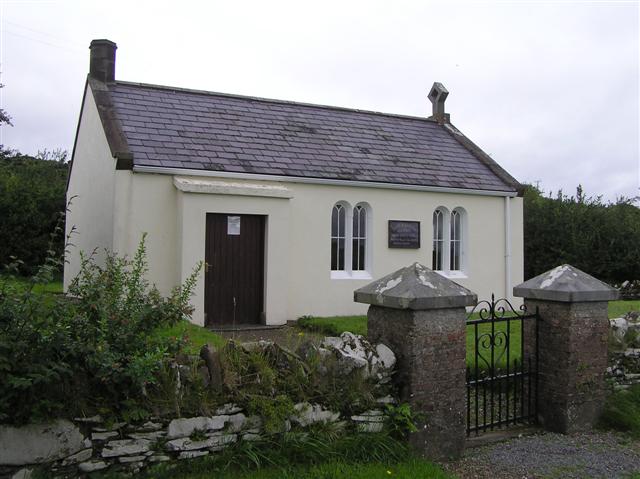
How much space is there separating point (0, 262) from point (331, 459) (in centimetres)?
1739

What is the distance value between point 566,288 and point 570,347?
2.18 feet

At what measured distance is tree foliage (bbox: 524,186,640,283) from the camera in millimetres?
21656

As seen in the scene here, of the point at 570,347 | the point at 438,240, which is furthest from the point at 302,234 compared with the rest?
the point at 570,347

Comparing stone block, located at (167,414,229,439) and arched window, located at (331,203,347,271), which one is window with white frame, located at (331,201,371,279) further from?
stone block, located at (167,414,229,439)

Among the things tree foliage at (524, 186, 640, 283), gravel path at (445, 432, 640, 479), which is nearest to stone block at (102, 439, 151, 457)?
gravel path at (445, 432, 640, 479)

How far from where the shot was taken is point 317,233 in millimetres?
14016

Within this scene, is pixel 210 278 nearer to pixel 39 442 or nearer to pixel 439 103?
pixel 39 442

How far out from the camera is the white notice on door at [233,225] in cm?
1277

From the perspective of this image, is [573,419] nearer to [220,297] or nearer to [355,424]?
[355,424]

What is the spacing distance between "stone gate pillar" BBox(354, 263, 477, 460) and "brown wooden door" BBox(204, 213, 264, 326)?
7203mm

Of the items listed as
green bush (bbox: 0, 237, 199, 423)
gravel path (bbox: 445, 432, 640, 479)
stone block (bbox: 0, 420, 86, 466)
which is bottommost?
gravel path (bbox: 445, 432, 640, 479)

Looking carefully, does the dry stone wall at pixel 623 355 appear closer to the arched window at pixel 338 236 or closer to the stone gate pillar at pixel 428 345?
Answer: the stone gate pillar at pixel 428 345

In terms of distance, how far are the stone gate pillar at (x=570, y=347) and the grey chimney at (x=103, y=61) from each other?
12.2 m

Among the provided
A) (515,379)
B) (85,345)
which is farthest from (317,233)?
(85,345)
